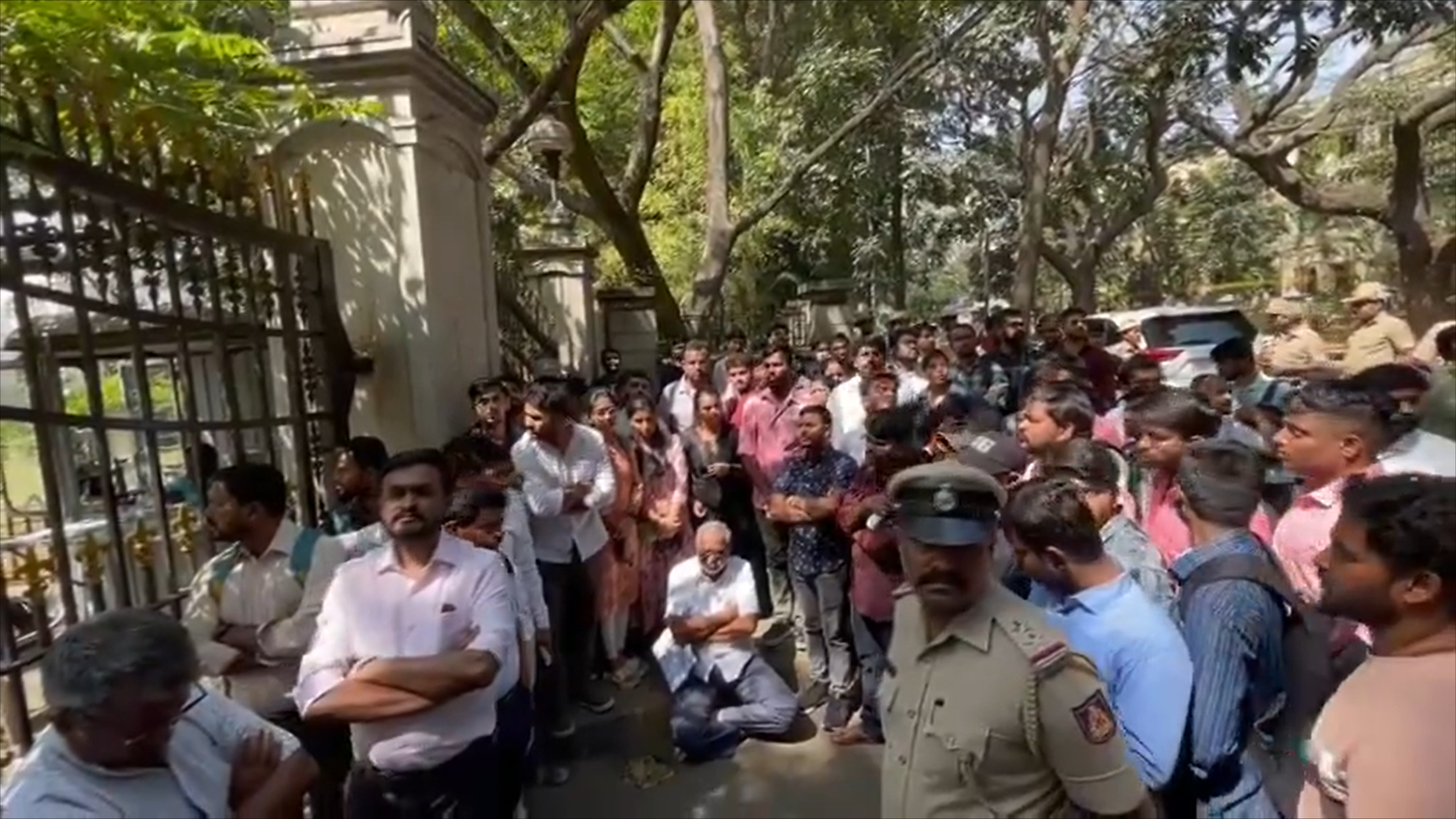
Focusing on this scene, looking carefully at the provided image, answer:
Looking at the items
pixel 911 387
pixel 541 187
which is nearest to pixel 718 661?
pixel 911 387

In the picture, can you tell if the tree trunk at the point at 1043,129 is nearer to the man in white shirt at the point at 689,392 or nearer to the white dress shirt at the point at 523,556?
the man in white shirt at the point at 689,392

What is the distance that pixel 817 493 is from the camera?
16.9ft

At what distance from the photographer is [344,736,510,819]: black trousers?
9.61 feet

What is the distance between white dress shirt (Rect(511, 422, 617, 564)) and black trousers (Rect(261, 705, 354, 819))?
5.11ft

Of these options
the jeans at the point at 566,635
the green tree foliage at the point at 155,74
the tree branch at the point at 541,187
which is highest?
the tree branch at the point at 541,187

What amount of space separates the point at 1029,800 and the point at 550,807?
324 cm

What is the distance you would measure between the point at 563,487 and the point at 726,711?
4.42 ft

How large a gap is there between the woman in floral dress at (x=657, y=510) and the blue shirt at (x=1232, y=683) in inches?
151

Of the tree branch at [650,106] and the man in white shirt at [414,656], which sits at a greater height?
the tree branch at [650,106]

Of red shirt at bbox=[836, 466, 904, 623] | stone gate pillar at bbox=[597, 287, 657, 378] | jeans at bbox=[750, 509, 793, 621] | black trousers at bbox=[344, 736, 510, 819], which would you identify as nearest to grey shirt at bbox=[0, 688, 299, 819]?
black trousers at bbox=[344, 736, 510, 819]

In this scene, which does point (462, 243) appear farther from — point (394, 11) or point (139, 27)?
point (139, 27)

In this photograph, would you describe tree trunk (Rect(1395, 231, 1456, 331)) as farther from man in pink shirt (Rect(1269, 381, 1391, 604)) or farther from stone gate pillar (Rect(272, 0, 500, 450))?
stone gate pillar (Rect(272, 0, 500, 450))

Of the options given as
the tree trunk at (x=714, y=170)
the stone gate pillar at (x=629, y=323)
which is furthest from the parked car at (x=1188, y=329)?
the stone gate pillar at (x=629, y=323)

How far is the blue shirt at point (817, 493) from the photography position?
5168mm
